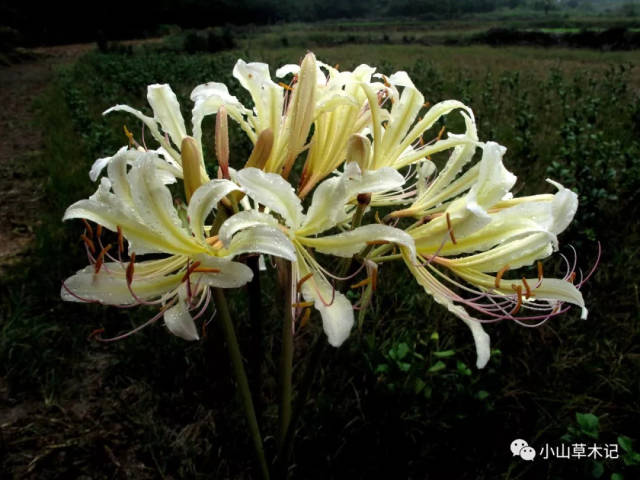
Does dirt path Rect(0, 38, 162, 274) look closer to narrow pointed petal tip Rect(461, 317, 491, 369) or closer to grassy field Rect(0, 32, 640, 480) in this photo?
grassy field Rect(0, 32, 640, 480)

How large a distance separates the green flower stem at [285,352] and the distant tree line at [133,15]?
26.2 m

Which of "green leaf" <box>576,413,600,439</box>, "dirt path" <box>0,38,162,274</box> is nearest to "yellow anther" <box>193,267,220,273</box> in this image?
"green leaf" <box>576,413,600,439</box>

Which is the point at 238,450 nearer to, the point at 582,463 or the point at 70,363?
the point at 70,363

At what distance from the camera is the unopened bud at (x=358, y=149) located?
2.59 feet

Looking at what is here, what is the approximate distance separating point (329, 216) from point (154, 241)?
0.31m

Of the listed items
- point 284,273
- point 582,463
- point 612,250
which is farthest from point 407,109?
point 612,250

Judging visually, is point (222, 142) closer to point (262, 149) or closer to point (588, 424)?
point (262, 149)

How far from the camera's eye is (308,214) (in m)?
0.75

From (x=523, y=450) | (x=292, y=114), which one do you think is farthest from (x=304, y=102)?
(x=523, y=450)

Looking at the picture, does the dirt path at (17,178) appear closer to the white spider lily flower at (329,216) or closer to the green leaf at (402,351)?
the green leaf at (402,351)

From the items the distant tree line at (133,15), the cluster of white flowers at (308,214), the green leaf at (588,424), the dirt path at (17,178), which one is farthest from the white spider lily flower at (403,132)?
the distant tree line at (133,15)

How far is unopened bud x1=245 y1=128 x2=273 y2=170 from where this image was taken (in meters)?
0.79

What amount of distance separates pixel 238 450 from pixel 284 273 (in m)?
1.14

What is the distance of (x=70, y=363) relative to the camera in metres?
2.04
